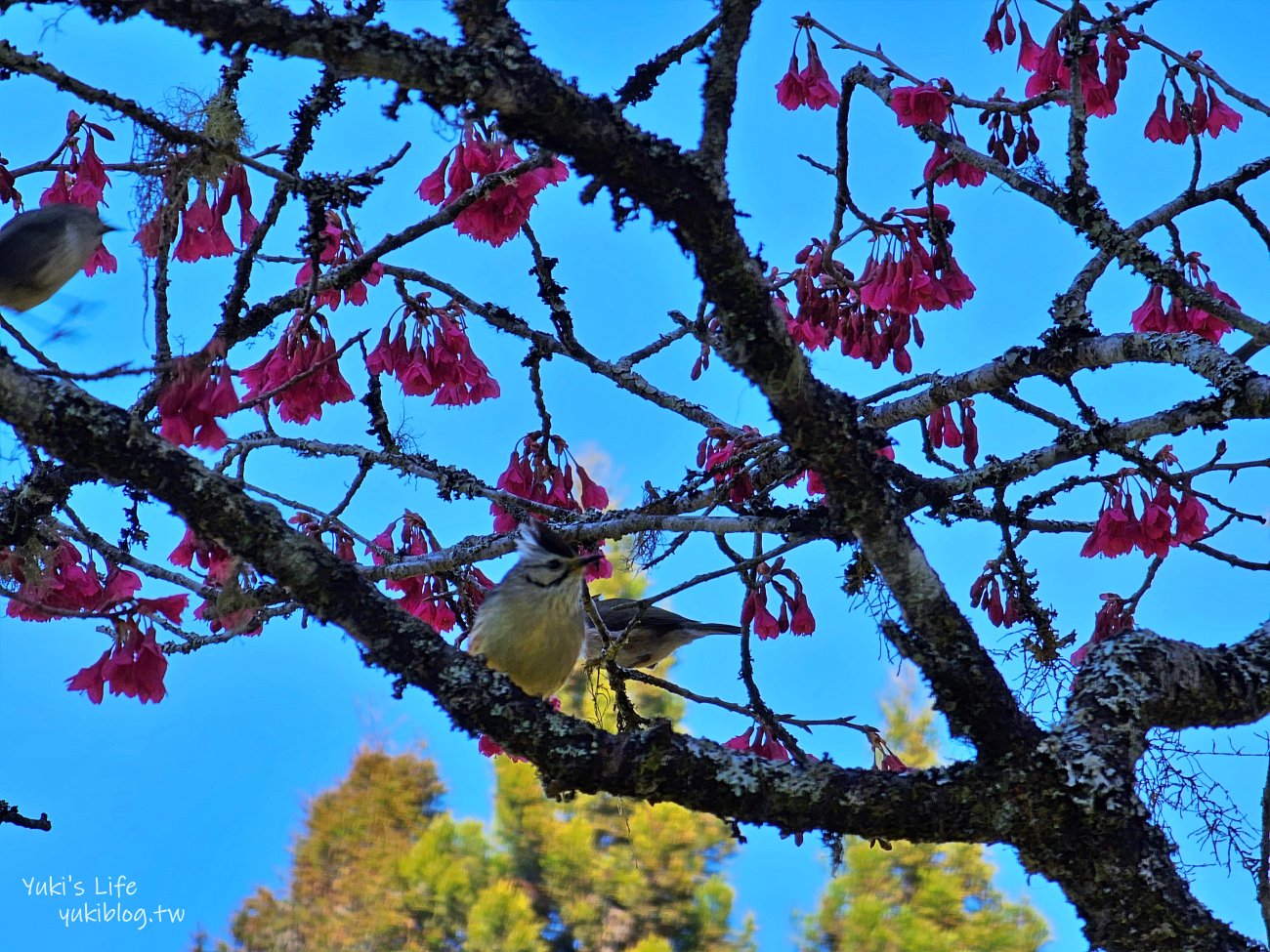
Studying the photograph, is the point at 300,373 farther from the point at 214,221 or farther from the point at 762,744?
the point at 762,744

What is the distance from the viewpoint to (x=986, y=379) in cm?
375

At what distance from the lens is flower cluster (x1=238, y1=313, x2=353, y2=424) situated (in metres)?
4.21

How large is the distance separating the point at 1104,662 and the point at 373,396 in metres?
2.41

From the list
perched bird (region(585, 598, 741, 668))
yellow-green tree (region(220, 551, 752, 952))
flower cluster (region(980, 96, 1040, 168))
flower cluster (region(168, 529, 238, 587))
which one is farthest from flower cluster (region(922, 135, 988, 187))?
yellow-green tree (region(220, 551, 752, 952))

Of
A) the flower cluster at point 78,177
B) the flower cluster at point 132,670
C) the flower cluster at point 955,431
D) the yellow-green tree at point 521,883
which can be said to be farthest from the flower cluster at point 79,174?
the yellow-green tree at point 521,883

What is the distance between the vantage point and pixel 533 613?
14.6ft

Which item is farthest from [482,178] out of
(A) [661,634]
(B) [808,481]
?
A: (A) [661,634]

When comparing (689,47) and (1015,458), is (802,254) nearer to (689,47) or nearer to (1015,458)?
(1015,458)

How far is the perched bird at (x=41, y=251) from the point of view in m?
3.88

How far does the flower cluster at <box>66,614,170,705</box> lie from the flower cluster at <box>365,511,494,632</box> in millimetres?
909

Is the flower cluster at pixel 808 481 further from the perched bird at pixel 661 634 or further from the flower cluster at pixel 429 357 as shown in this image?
the perched bird at pixel 661 634

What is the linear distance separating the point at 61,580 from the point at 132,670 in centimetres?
44

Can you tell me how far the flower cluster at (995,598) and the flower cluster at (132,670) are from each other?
8.48 feet

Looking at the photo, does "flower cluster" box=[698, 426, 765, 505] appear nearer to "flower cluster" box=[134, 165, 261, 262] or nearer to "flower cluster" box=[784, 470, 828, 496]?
"flower cluster" box=[784, 470, 828, 496]
